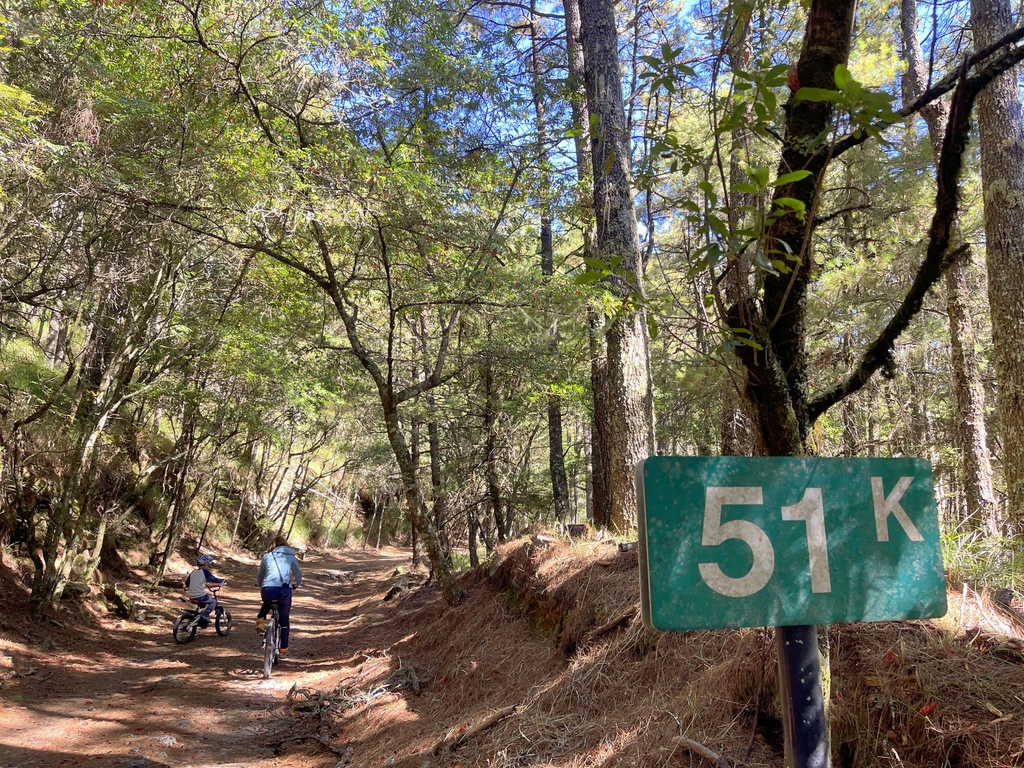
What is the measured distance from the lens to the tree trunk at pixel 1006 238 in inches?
223

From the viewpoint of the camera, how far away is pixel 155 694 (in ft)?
21.4

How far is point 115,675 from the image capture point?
746 centimetres

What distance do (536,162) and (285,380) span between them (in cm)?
553

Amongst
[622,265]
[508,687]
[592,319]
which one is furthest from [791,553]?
[592,319]

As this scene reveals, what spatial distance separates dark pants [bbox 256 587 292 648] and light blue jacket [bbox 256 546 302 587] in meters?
0.07

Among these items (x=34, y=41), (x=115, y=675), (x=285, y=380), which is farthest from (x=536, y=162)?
(x=115, y=675)

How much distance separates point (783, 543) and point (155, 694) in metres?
7.56

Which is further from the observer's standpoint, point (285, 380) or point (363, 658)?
point (285, 380)

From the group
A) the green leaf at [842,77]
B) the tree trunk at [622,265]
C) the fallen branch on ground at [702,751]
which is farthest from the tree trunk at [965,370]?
the green leaf at [842,77]

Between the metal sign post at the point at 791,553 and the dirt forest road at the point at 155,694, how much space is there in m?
4.92

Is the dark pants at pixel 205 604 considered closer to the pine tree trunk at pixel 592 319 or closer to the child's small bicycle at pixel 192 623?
the child's small bicycle at pixel 192 623

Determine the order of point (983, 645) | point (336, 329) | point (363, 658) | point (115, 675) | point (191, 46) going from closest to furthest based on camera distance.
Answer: point (983, 645)
point (191, 46)
point (115, 675)
point (363, 658)
point (336, 329)

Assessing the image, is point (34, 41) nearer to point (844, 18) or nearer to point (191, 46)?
point (191, 46)

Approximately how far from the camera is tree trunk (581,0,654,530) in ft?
21.5
